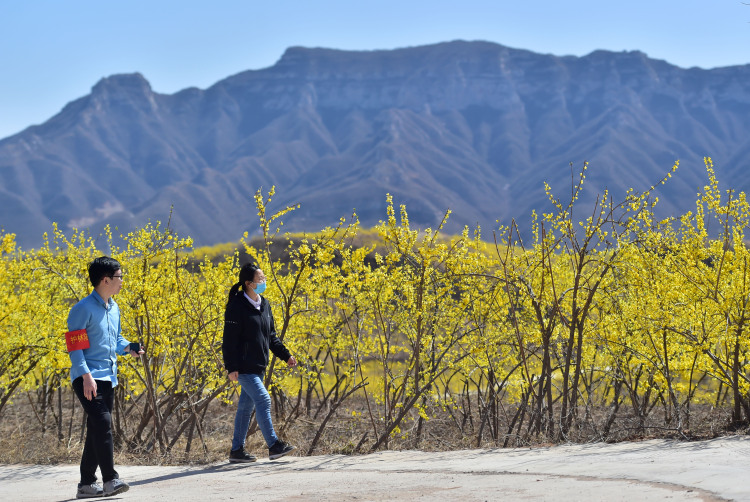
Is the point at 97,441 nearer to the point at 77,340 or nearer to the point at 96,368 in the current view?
the point at 96,368

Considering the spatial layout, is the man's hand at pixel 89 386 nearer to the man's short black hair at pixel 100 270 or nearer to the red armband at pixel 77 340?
the red armband at pixel 77 340

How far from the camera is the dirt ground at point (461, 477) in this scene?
5.16 metres

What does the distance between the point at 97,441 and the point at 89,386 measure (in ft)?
1.52

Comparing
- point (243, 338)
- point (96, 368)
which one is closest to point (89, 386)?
point (96, 368)

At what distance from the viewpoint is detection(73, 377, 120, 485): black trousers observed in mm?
6078

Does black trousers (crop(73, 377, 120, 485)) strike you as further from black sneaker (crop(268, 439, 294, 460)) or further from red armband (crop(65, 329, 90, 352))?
black sneaker (crop(268, 439, 294, 460))

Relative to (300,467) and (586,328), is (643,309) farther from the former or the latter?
(300,467)

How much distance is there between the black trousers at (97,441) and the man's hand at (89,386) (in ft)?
0.40

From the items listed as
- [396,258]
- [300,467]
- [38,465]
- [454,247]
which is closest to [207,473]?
[300,467]

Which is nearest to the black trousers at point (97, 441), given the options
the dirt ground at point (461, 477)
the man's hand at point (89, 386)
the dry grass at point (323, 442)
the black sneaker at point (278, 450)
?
the man's hand at point (89, 386)

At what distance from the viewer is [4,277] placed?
1014 centimetres

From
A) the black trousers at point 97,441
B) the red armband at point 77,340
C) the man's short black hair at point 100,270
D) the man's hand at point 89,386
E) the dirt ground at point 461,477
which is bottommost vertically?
the dirt ground at point 461,477

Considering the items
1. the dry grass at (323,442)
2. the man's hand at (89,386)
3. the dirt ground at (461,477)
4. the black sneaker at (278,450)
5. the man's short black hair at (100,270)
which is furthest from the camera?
the dry grass at (323,442)

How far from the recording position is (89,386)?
5.96m
